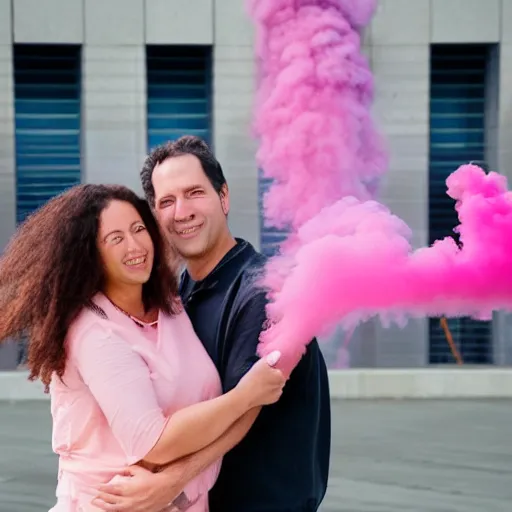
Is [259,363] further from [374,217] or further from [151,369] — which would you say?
[374,217]

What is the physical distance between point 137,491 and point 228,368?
1.18ft

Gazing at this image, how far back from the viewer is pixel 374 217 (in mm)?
2033

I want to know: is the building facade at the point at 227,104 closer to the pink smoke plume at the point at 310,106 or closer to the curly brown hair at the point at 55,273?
the pink smoke plume at the point at 310,106

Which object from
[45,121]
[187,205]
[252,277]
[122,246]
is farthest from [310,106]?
[45,121]

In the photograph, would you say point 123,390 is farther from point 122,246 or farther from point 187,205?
point 187,205

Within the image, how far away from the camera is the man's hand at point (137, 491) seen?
6.64ft

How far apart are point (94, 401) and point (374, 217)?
774 mm

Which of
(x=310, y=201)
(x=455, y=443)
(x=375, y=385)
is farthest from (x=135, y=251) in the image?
(x=375, y=385)

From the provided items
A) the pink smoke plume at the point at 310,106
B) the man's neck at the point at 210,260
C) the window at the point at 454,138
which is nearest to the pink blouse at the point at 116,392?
the man's neck at the point at 210,260

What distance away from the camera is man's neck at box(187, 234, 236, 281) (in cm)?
243

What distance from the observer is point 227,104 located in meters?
11.2

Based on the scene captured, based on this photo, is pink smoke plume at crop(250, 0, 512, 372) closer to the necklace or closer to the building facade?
the necklace

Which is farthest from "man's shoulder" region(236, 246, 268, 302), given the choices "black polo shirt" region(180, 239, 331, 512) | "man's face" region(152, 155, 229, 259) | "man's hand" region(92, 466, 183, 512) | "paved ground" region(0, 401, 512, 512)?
"paved ground" region(0, 401, 512, 512)

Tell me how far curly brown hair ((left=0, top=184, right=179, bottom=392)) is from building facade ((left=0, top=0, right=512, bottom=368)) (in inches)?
344
